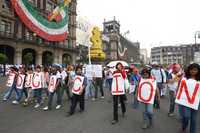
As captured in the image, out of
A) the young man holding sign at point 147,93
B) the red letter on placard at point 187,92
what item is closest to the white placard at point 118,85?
the young man holding sign at point 147,93

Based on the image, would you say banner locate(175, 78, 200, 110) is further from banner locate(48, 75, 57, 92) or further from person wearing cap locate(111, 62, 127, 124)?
banner locate(48, 75, 57, 92)

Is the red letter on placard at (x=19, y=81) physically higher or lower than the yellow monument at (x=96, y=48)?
lower

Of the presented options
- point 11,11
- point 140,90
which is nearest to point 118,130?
point 140,90

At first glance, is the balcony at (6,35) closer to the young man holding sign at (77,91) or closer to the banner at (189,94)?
the young man holding sign at (77,91)

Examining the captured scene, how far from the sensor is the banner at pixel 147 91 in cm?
621

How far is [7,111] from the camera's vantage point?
338 inches

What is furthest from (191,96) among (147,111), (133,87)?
(133,87)

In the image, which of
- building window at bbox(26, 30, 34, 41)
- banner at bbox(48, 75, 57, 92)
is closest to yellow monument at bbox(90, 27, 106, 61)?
banner at bbox(48, 75, 57, 92)

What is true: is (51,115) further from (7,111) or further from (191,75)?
(191,75)

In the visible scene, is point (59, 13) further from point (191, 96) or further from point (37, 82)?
point (191, 96)

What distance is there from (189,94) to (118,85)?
2.34 m

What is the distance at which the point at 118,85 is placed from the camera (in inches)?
279

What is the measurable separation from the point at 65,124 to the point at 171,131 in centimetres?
291

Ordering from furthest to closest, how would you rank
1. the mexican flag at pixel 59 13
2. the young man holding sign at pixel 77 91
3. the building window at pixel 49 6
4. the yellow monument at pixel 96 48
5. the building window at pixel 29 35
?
the building window at pixel 49 6, the building window at pixel 29 35, the mexican flag at pixel 59 13, the yellow monument at pixel 96 48, the young man holding sign at pixel 77 91
